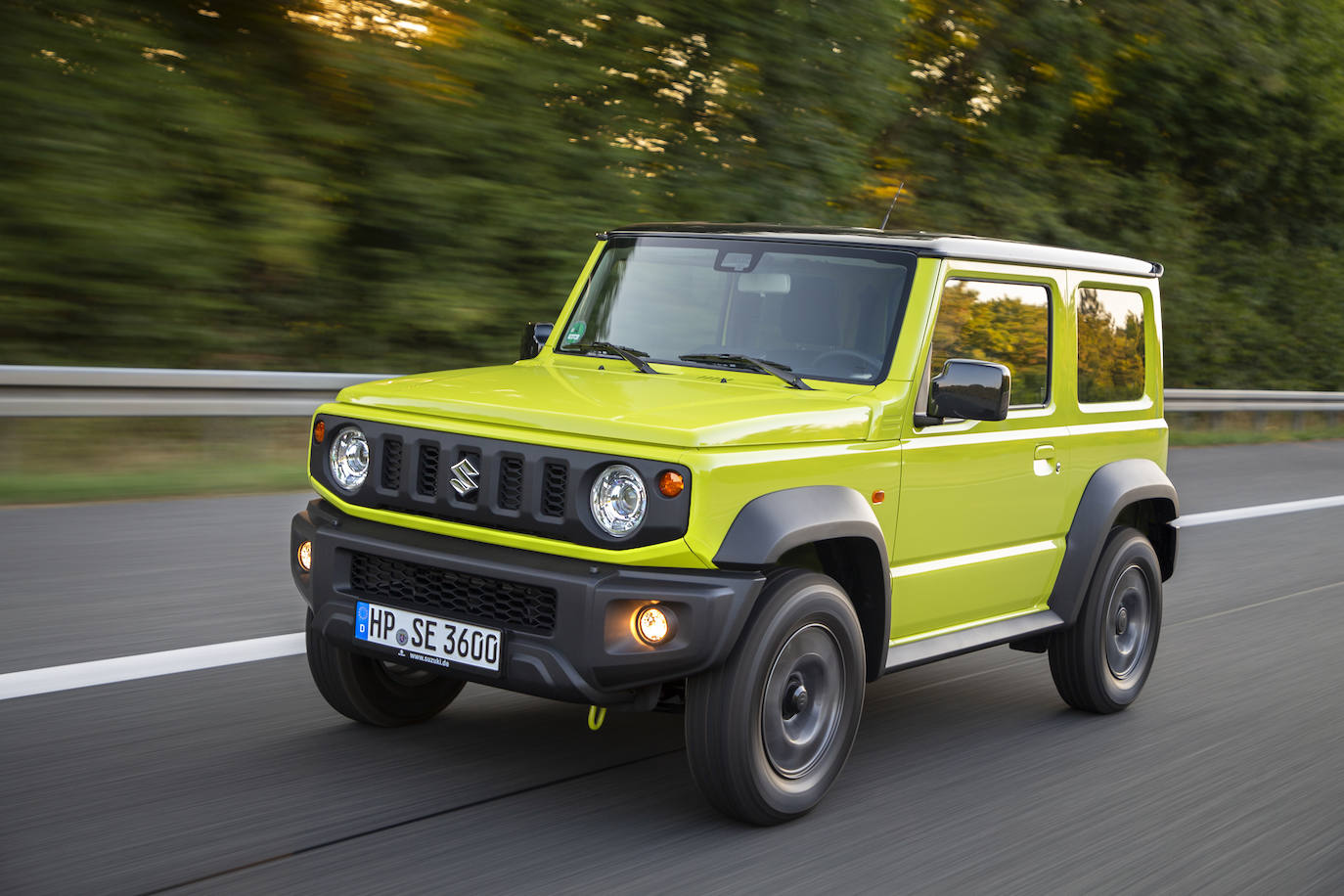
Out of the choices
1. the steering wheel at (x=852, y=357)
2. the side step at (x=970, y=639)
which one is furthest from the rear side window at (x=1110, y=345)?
the steering wheel at (x=852, y=357)

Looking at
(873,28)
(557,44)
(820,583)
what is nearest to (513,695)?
(820,583)

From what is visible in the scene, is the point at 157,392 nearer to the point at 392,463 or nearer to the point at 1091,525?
the point at 392,463

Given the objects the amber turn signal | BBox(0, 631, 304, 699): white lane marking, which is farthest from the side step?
BBox(0, 631, 304, 699): white lane marking

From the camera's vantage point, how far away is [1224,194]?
23.9 metres

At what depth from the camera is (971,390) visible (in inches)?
185

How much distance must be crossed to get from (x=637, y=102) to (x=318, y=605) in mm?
10136

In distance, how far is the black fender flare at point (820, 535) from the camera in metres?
4.07

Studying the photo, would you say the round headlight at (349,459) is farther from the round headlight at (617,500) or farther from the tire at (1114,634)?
the tire at (1114,634)

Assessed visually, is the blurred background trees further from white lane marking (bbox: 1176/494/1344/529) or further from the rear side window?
the rear side window

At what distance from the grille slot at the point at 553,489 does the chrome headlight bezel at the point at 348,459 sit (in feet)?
2.23

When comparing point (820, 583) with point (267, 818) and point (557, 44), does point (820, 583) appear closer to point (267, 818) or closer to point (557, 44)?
point (267, 818)

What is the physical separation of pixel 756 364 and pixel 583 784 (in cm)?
145

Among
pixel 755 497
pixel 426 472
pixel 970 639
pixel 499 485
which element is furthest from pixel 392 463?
pixel 970 639

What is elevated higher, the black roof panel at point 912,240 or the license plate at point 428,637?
the black roof panel at point 912,240
